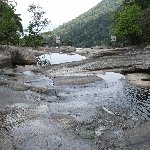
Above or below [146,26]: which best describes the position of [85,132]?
below

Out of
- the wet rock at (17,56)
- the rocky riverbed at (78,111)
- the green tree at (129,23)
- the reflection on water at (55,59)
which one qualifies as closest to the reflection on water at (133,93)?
the rocky riverbed at (78,111)

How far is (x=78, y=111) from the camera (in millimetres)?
17844

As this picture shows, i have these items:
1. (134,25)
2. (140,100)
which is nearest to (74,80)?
(140,100)

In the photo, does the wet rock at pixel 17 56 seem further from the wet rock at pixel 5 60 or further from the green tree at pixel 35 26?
the green tree at pixel 35 26

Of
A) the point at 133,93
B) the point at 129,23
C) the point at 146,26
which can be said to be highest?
the point at 129,23

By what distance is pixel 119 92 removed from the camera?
74.6 feet

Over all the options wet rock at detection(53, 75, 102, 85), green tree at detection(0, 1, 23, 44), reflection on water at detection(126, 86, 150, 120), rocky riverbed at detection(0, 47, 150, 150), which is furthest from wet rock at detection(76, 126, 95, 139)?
green tree at detection(0, 1, 23, 44)

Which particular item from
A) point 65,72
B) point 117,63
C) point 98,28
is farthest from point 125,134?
point 98,28

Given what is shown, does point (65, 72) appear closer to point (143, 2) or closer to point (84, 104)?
point (84, 104)

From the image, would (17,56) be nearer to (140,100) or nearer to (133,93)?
(133,93)

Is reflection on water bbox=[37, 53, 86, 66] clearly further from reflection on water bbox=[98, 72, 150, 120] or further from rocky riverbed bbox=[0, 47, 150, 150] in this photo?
reflection on water bbox=[98, 72, 150, 120]

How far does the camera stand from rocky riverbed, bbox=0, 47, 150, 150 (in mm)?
13203

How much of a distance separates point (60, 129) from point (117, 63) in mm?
20758

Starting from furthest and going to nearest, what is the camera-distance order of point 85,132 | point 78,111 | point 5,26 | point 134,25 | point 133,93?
point 134,25 < point 5,26 < point 133,93 < point 78,111 < point 85,132
